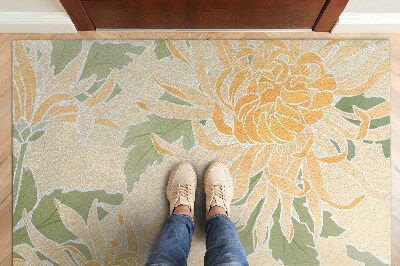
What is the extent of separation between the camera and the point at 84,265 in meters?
1.27

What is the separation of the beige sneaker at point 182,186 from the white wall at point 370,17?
0.68 m

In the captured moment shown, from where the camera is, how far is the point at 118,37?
1.26 meters

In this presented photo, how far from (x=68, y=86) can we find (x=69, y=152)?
227mm

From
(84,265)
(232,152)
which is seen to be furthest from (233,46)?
(84,265)

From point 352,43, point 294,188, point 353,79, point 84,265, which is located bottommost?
point 84,265

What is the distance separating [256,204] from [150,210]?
364 millimetres

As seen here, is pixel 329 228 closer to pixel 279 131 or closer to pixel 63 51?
pixel 279 131

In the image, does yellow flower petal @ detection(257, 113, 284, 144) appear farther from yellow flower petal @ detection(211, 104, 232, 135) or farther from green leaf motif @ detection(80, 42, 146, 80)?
green leaf motif @ detection(80, 42, 146, 80)

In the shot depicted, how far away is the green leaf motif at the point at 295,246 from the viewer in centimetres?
125

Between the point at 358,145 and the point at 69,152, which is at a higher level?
the point at 358,145

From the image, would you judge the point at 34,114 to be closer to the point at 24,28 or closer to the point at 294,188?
the point at 24,28

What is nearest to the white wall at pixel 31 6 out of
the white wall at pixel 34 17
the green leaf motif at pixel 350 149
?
the white wall at pixel 34 17

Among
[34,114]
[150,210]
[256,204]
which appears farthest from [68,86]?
[256,204]

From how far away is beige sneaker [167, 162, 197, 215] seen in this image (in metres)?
1.21
